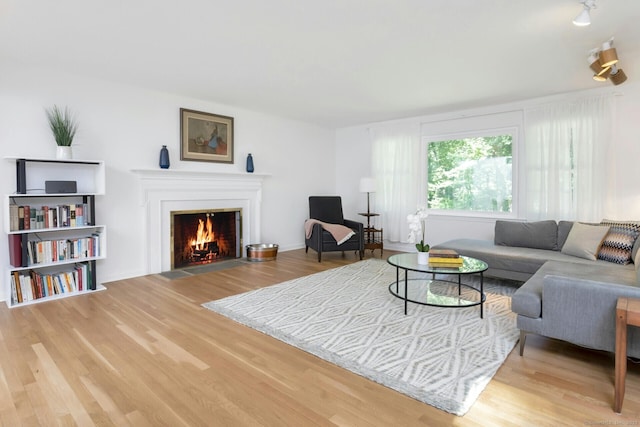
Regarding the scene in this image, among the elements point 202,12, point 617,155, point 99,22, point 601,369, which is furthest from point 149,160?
point 617,155

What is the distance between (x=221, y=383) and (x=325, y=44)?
270cm

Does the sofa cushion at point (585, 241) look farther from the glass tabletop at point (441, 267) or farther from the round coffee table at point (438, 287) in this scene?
the glass tabletop at point (441, 267)

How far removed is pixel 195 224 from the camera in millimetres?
5195

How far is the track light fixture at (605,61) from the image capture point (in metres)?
2.87

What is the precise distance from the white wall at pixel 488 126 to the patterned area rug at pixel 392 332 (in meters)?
1.67

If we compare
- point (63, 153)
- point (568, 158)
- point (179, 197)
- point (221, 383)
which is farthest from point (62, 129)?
point (568, 158)

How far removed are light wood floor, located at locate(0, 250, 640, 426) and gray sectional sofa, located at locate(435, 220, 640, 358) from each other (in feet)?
0.87

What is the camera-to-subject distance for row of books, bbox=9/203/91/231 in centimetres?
337

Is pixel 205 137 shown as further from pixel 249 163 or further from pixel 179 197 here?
pixel 179 197

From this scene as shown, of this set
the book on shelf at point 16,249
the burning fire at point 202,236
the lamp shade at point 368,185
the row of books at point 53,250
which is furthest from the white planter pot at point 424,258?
the book on shelf at point 16,249

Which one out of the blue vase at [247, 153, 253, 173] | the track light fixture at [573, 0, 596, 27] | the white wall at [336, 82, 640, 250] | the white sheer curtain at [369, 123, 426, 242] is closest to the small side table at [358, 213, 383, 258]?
the white sheer curtain at [369, 123, 426, 242]

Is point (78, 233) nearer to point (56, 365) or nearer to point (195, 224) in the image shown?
point (195, 224)

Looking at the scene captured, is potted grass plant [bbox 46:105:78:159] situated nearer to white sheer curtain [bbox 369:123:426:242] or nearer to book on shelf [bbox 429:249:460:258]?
book on shelf [bbox 429:249:460:258]

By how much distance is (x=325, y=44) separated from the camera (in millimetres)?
3055
